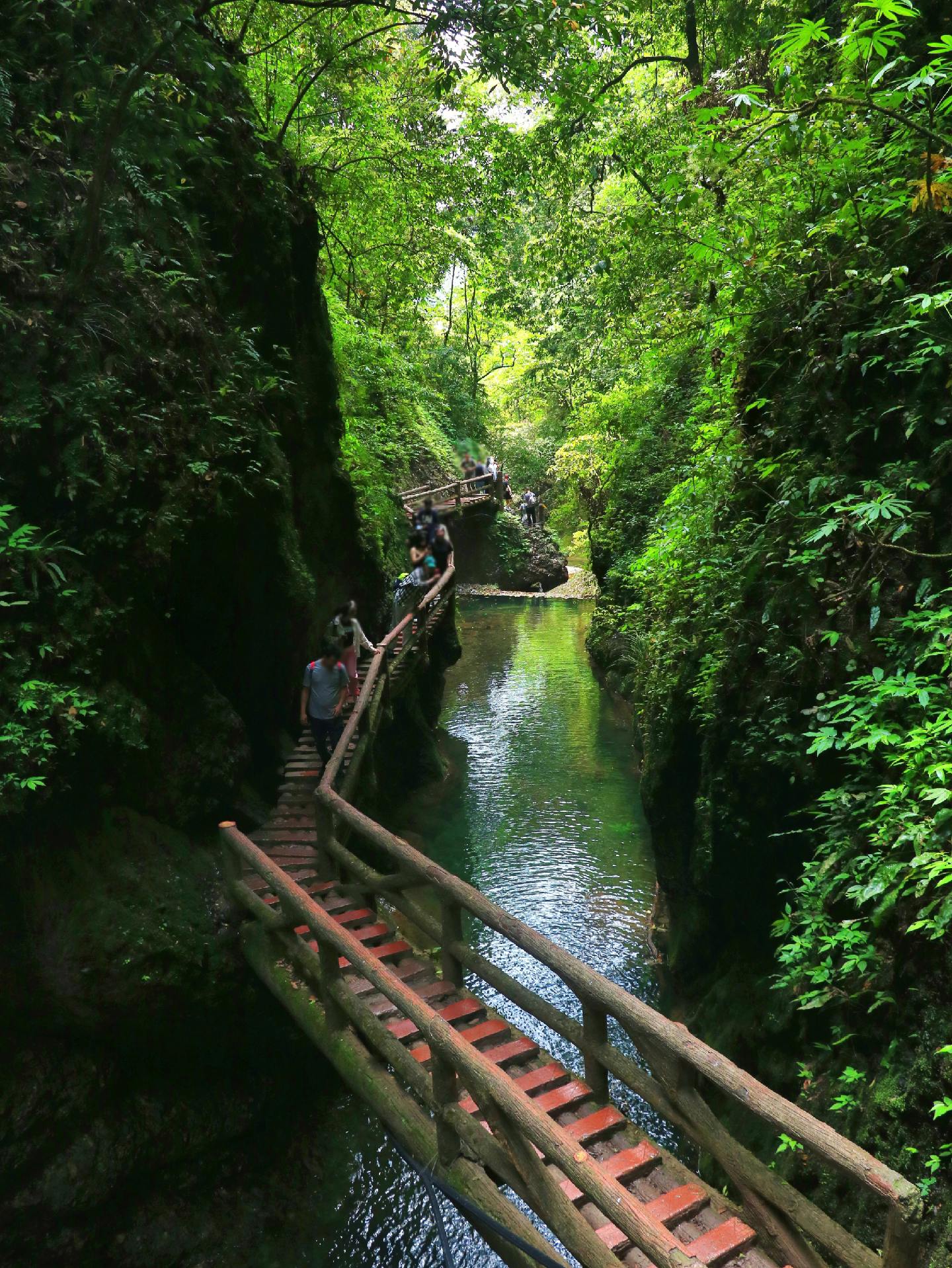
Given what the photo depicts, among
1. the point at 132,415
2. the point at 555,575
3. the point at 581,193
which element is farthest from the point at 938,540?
the point at 555,575

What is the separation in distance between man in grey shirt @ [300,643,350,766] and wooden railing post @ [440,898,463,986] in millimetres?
3770

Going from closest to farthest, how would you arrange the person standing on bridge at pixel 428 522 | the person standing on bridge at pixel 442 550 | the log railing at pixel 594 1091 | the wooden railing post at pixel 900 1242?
the wooden railing post at pixel 900 1242 → the log railing at pixel 594 1091 → the person standing on bridge at pixel 428 522 → the person standing on bridge at pixel 442 550

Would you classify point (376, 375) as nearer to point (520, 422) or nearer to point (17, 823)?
point (17, 823)

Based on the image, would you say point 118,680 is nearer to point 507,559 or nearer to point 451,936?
point 451,936

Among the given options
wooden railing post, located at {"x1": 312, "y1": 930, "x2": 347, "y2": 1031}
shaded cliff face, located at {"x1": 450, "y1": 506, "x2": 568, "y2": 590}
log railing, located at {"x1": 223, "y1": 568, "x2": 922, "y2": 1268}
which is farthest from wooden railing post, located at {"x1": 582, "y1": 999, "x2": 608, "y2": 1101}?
shaded cliff face, located at {"x1": 450, "y1": 506, "x2": 568, "y2": 590}

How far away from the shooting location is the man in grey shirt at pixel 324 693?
9664mm

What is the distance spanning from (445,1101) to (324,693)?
5.61m

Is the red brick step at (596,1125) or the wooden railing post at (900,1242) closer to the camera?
the wooden railing post at (900,1242)

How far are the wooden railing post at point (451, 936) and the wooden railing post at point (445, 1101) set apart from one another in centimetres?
131

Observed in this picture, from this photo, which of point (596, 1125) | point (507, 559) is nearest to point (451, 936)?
point (596, 1125)

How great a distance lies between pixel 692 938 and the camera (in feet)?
28.3

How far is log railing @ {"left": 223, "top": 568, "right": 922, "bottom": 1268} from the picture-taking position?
3449mm

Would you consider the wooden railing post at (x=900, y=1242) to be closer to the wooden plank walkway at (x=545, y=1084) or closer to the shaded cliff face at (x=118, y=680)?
the wooden plank walkway at (x=545, y=1084)

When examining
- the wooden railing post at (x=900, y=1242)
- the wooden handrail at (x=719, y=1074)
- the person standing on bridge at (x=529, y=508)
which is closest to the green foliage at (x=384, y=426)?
the person standing on bridge at (x=529, y=508)
